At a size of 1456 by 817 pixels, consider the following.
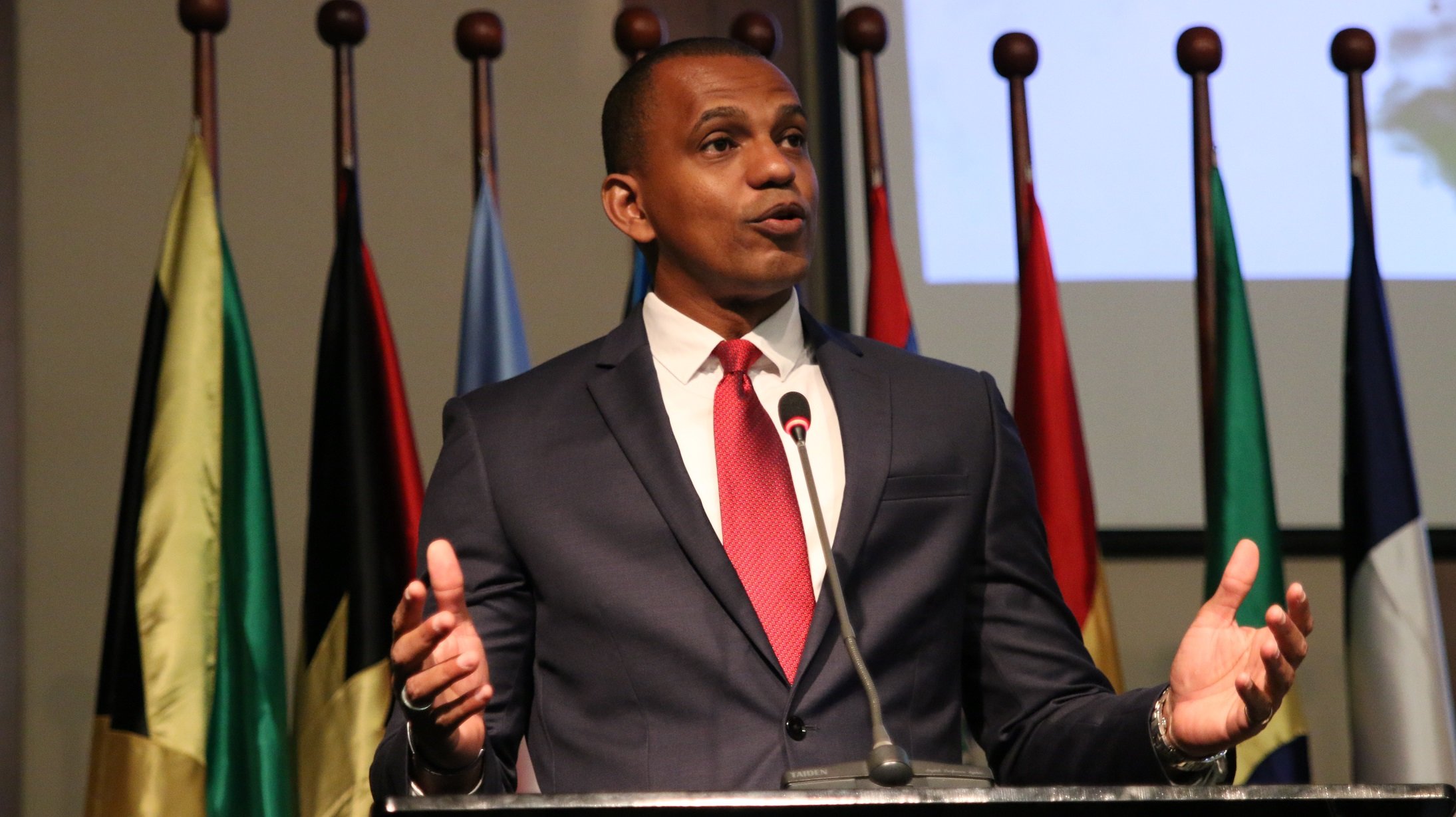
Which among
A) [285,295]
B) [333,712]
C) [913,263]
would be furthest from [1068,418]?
[285,295]

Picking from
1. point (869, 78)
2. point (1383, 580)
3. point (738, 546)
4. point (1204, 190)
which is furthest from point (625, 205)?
point (1383, 580)

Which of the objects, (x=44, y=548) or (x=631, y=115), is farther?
(x=44, y=548)

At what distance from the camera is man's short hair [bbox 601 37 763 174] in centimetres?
203

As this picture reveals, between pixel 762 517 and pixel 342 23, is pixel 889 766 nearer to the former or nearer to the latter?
pixel 762 517

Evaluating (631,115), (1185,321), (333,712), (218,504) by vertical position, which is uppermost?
(631,115)

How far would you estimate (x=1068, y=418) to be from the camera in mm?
2928

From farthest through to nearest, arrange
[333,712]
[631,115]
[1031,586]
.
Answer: [333,712] → [631,115] → [1031,586]

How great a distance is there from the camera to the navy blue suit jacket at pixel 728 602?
5.39 feet

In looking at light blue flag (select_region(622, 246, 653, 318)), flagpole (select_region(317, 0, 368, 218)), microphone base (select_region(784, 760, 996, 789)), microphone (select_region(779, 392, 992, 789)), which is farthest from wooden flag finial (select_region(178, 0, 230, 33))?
microphone base (select_region(784, 760, 996, 789))

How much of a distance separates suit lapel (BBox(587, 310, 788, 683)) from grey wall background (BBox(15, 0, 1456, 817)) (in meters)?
1.61

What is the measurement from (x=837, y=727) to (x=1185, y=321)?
2134 millimetres

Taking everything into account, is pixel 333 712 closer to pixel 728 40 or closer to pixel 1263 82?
pixel 728 40

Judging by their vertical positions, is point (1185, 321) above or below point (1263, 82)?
below

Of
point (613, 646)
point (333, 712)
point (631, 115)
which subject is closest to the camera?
point (613, 646)
